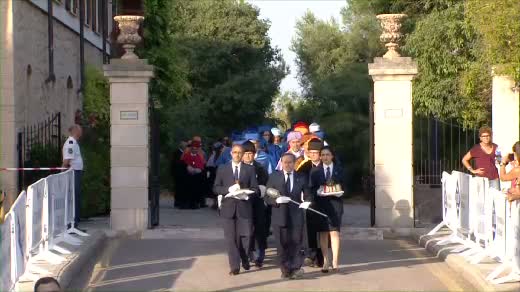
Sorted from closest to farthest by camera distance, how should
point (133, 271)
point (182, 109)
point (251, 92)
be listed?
point (133, 271)
point (182, 109)
point (251, 92)

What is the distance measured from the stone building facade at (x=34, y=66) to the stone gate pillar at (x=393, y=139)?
663 cm

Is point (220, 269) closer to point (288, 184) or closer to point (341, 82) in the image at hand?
point (288, 184)

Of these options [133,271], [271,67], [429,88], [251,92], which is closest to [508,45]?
[429,88]

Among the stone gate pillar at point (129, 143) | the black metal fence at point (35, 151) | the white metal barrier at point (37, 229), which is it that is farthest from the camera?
the black metal fence at point (35, 151)

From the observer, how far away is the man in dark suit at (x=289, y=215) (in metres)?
13.2

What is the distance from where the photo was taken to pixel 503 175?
1595 centimetres

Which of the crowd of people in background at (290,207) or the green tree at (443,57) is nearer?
the crowd of people in background at (290,207)

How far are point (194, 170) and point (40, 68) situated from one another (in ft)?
14.0

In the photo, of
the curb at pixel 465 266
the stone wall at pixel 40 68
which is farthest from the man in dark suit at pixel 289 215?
the stone wall at pixel 40 68

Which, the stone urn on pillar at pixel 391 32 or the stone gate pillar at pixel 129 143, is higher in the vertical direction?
the stone urn on pillar at pixel 391 32

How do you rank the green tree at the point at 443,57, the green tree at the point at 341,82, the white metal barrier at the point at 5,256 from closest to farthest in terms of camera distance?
the white metal barrier at the point at 5,256
the green tree at the point at 443,57
the green tree at the point at 341,82

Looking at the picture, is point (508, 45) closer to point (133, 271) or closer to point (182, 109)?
point (133, 271)

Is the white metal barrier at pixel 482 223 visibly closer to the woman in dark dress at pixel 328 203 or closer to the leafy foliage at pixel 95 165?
the woman in dark dress at pixel 328 203

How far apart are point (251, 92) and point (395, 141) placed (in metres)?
28.5
